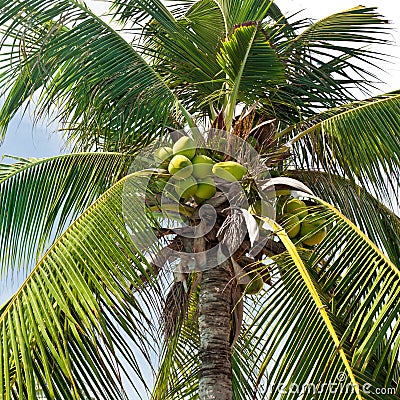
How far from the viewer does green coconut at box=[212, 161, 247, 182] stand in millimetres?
4457

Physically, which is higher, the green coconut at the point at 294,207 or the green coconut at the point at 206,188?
the green coconut at the point at 206,188

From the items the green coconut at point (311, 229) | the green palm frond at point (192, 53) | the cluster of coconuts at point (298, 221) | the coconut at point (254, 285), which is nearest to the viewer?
the green coconut at point (311, 229)

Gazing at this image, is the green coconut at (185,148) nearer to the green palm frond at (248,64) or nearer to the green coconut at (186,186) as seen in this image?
the green coconut at (186,186)

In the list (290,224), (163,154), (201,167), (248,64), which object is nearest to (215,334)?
(290,224)

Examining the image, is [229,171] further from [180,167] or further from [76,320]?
[76,320]

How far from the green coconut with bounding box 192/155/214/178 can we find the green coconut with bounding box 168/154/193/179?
4 cm

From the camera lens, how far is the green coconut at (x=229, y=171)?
14.6 feet

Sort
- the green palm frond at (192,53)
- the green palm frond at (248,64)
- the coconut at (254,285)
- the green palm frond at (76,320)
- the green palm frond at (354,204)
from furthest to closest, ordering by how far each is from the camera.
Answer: the green palm frond at (192,53), the green palm frond at (354,204), the green palm frond at (248,64), the coconut at (254,285), the green palm frond at (76,320)

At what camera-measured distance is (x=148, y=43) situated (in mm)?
6465

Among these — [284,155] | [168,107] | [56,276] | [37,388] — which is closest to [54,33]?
[168,107]

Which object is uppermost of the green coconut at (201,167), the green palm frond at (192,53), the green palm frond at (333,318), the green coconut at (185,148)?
the green palm frond at (192,53)

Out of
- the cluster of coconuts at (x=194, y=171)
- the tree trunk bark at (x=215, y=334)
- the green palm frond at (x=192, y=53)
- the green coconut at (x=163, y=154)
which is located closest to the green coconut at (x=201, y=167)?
the cluster of coconuts at (x=194, y=171)

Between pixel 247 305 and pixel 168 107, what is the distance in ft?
5.37

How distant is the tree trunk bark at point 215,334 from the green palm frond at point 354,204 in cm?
98
